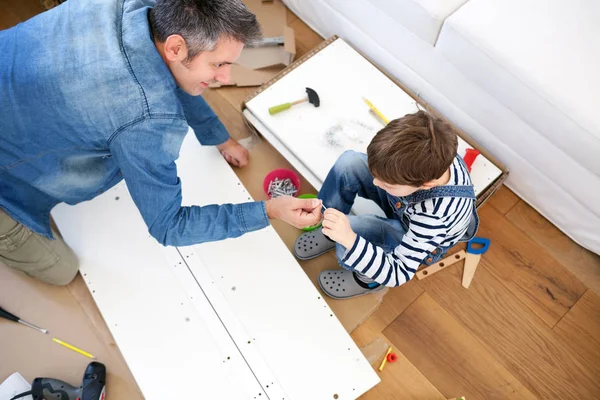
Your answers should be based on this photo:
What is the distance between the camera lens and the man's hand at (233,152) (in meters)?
1.59

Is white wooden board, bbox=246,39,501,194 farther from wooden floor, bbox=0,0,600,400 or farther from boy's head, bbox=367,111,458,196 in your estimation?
boy's head, bbox=367,111,458,196

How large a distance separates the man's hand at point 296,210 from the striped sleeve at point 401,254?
0.12m

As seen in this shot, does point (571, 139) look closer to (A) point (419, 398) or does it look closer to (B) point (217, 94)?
(A) point (419, 398)

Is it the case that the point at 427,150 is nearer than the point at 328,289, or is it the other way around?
the point at 427,150

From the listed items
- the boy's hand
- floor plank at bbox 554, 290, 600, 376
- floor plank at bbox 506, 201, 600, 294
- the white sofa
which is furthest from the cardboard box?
floor plank at bbox 554, 290, 600, 376

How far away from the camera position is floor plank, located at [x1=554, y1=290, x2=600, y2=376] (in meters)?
1.43

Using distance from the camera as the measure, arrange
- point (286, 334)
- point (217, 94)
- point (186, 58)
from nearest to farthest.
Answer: point (186, 58), point (286, 334), point (217, 94)

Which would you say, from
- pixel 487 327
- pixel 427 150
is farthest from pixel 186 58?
pixel 487 327

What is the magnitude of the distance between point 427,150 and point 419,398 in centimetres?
80

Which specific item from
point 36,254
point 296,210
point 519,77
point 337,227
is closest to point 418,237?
point 337,227

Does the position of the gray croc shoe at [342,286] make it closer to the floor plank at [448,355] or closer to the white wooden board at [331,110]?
the floor plank at [448,355]

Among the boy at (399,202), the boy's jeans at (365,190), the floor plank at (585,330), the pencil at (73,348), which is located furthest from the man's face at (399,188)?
the pencil at (73,348)

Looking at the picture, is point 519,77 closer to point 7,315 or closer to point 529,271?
point 529,271

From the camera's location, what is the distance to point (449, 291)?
1.52 m
